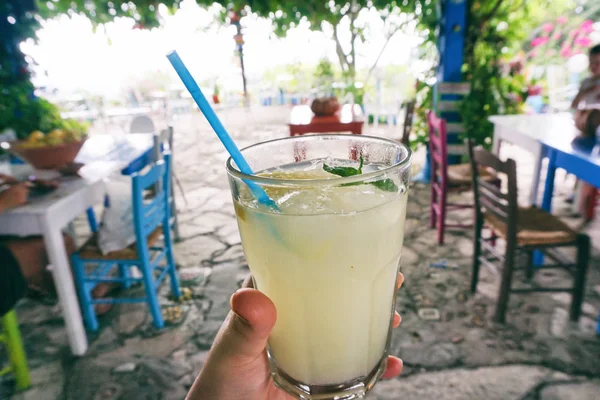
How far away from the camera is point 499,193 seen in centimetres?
207

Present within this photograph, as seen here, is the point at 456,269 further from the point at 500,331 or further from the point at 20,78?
the point at 20,78

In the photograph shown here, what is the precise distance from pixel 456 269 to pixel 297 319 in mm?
2507

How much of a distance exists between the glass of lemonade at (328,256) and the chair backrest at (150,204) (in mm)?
1428

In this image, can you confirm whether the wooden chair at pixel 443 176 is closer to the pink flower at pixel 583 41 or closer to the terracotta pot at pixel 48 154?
the terracotta pot at pixel 48 154

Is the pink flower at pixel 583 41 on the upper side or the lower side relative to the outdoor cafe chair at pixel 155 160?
upper

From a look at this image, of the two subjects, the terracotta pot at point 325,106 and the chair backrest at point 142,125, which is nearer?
the terracotta pot at point 325,106

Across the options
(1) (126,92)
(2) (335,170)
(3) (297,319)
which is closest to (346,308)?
(3) (297,319)

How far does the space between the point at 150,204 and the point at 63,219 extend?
440 mm

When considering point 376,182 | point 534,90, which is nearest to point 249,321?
point 376,182

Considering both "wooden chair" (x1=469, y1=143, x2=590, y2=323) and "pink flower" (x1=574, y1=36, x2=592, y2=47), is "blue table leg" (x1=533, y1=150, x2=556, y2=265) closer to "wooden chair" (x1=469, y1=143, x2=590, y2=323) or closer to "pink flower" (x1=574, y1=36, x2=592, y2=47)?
"wooden chair" (x1=469, y1=143, x2=590, y2=323)

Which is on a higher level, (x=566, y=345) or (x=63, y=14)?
(x=63, y=14)

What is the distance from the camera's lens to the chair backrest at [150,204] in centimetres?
206

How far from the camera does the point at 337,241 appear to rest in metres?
0.66

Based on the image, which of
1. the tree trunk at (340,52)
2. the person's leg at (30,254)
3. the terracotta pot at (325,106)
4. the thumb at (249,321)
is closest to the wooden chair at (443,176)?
the terracotta pot at (325,106)
